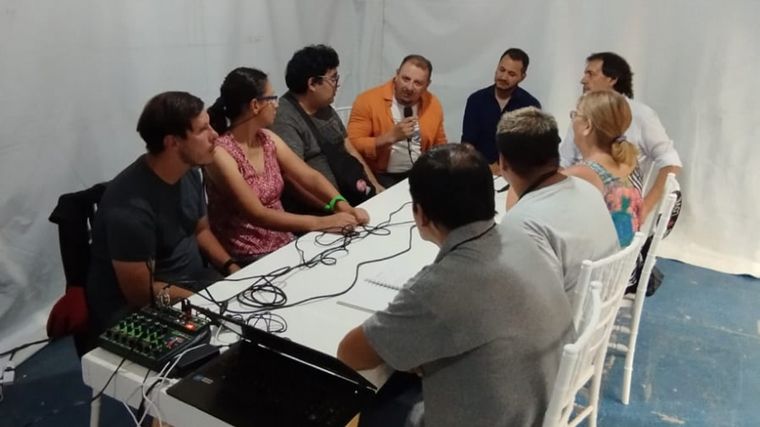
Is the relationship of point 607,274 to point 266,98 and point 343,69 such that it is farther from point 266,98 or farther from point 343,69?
point 343,69

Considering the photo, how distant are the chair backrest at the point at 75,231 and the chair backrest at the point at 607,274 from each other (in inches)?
53.6

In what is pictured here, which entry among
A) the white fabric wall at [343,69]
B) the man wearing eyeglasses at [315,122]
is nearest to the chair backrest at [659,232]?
the man wearing eyeglasses at [315,122]

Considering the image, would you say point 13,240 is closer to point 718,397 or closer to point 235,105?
point 235,105

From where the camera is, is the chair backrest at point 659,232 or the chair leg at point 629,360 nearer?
the chair backrest at point 659,232

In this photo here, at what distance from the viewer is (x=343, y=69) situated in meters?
4.26

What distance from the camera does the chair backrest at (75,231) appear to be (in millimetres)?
1777

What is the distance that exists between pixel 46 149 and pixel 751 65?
11.3 ft

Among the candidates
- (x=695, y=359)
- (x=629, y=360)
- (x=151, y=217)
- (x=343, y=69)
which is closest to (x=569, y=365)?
(x=151, y=217)

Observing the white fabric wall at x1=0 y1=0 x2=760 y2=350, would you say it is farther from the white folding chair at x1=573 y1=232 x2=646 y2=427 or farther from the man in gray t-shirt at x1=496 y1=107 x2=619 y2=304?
the white folding chair at x1=573 y1=232 x2=646 y2=427

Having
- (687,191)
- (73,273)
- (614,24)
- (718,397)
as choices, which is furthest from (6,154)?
(687,191)

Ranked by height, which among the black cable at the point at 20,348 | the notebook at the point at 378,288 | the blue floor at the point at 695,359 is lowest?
the blue floor at the point at 695,359

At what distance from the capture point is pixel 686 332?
9.40 feet

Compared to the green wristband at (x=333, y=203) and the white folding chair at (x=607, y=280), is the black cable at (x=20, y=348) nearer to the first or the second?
the green wristband at (x=333, y=203)

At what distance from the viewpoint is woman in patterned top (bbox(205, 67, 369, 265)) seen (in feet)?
6.99
